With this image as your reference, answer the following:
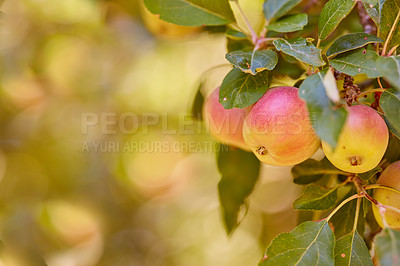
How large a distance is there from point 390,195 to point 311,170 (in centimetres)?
15

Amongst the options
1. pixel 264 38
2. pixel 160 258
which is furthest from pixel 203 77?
pixel 160 258

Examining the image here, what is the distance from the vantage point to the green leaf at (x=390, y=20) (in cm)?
53

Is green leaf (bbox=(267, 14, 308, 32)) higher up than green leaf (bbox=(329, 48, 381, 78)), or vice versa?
green leaf (bbox=(267, 14, 308, 32))

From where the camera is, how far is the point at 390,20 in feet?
1.77

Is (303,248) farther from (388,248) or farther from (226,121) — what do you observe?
(226,121)

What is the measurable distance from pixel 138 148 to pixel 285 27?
3.04 feet

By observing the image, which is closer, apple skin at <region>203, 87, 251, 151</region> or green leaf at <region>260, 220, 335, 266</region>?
green leaf at <region>260, 220, 335, 266</region>

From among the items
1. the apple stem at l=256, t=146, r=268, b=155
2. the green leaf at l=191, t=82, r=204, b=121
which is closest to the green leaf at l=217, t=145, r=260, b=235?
the green leaf at l=191, t=82, r=204, b=121

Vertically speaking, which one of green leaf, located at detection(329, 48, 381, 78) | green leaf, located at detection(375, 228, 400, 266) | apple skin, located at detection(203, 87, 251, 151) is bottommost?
green leaf, located at detection(375, 228, 400, 266)

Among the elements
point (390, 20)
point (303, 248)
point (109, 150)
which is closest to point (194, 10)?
point (390, 20)

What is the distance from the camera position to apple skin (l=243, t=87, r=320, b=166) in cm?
52

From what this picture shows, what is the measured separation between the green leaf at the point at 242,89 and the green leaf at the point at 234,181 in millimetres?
251

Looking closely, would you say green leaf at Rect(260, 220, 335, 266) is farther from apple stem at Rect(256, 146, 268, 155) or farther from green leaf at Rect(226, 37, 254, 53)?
green leaf at Rect(226, 37, 254, 53)

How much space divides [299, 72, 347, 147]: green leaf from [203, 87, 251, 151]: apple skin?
20cm
